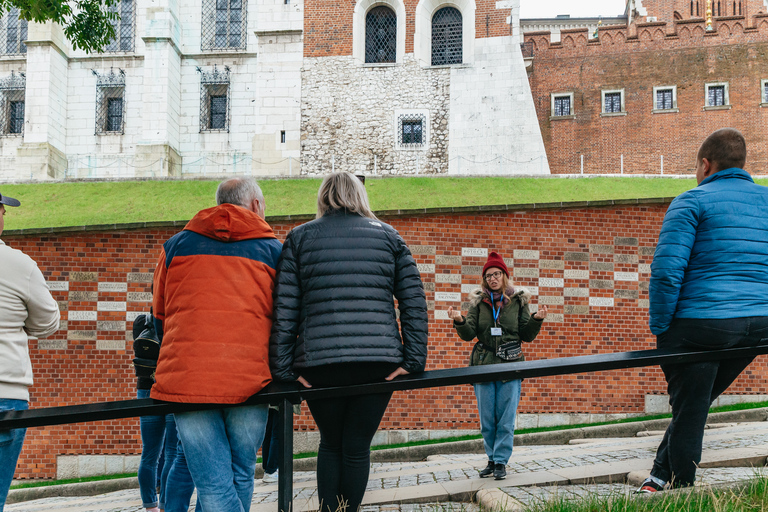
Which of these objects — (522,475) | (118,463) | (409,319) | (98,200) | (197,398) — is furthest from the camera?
(98,200)

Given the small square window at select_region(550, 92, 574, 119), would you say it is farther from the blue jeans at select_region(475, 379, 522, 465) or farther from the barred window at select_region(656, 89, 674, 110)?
the blue jeans at select_region(475, 379, 522, 465)

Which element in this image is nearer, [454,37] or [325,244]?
[325,244]

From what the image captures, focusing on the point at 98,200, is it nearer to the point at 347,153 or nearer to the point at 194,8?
the point at 347,153

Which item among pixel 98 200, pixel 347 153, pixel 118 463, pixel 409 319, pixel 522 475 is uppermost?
pixel 347 153

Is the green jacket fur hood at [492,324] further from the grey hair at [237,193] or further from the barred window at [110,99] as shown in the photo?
the barred window at [110,99]

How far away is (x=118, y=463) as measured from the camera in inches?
333

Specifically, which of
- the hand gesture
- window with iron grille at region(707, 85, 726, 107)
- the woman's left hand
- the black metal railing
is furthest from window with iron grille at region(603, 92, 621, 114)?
the woman's left hand

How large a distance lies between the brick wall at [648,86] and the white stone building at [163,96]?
43.3 ft

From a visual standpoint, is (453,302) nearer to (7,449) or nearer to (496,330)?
(496,330)

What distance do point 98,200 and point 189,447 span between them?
16.6 m

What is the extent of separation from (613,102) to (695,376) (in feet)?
105

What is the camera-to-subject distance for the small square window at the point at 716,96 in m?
31.6

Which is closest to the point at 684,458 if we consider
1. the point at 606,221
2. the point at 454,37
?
the point at 606,221

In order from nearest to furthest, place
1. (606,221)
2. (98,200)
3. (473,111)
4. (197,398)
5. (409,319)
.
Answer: (197,398) → (409,319) → (606,221) → (98,200) → (473,111)
